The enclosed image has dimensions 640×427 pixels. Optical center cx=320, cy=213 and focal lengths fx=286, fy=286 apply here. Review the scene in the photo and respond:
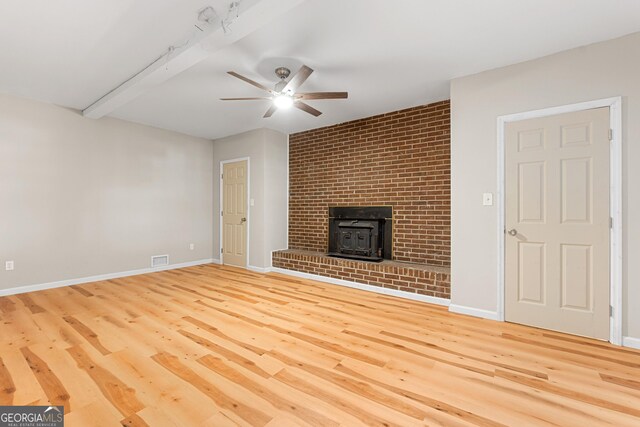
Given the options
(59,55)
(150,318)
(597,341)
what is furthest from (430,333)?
(59,55)

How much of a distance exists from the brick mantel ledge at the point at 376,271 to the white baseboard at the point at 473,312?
25 cm

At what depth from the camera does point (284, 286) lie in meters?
4.15

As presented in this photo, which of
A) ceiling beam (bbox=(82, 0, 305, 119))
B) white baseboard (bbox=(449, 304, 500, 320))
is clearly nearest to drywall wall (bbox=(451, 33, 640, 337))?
white baseboard (bbox=(449, 304, 500, 320))

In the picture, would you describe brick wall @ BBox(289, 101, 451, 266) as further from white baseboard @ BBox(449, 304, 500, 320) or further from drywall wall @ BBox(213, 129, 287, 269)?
white baseboard @ BBox(449, 304, 500, 320)

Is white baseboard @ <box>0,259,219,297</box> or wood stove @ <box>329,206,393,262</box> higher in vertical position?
wood stove @ <box>329,206,393,262</box>

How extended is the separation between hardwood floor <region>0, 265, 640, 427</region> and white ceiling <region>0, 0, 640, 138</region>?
8.31ft

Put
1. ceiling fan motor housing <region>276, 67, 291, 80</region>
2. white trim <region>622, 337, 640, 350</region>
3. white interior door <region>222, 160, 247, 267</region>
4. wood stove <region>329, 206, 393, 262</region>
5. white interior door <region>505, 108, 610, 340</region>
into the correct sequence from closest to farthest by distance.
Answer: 1. white trim <region>622, 337, 640, 350</region>
2. white interior door <region>505, 108, 610, 340</region>
3. ceiling fan motor housing <region>276, 67, 291, 80</region>
4. wood stove <region>329, 206, 393, 262</region>
5. white interior door <region>222, 160, 247, 267</region>

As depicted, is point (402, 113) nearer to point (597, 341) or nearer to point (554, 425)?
point (597, 341)


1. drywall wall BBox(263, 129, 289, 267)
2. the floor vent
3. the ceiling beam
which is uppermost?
the ceiling beam

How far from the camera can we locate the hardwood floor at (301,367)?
156 cm

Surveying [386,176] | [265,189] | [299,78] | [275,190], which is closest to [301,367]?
[299,78]

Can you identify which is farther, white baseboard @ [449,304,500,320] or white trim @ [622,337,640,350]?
white baseboard @ [449,304,500,320]

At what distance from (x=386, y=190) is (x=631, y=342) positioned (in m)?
2.87

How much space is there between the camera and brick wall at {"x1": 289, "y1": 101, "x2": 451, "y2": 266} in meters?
3.84
